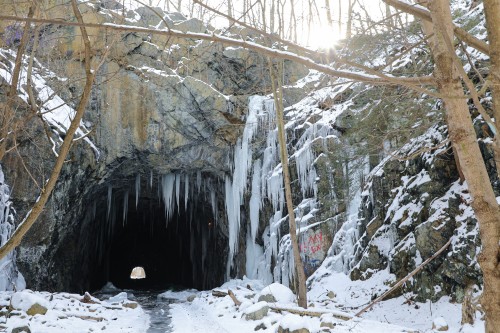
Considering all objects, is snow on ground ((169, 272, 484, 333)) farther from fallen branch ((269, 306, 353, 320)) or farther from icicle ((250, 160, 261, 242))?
icicle ((250, 160, 261, 242))

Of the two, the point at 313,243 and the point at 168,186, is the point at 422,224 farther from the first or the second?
the point at 168,186

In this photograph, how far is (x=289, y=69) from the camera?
19.9m

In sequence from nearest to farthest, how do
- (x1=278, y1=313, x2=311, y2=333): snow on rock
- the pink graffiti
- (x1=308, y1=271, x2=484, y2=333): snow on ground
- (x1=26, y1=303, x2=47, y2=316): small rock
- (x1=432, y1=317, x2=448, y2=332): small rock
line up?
(x1=278, y1=313, x2=311, y2=333): snow on rock → (x1=432, y1=317, x2=448, y2=332): small rock → (x1=308, y1=271, x2=484, y2=333): snow on ground → (x1=26, y1=303, x2=47, y2=316): small rock → the pink graffiti

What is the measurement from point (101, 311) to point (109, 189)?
9300mm

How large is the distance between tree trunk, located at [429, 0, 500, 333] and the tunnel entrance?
17401 mm

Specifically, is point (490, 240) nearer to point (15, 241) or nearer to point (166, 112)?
point (15, 241)

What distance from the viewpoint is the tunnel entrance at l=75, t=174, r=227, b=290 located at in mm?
20203

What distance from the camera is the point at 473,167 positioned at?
6.42 feet

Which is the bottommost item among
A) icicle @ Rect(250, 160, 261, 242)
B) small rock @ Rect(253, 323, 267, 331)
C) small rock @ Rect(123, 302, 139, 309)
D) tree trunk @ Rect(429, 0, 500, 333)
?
small rock @ Rect(253, 323, 267, 331)

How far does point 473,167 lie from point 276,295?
8.99m

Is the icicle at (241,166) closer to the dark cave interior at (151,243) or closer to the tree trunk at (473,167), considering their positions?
the dark cave interior at (151,243)

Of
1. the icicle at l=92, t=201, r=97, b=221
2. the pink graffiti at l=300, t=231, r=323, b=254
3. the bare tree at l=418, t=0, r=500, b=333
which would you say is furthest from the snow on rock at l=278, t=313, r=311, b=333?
the icicle at l=92, t=201, r=97, b=221

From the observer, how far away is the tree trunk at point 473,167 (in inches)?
73.9

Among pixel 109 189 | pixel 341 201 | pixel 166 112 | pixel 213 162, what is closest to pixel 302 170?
pixel 341 201
